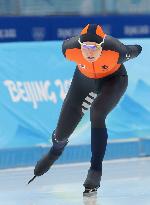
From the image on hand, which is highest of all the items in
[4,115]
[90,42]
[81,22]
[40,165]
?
[90,42]

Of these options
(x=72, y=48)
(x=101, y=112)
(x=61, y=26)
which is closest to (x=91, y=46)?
(x=72, y=48)

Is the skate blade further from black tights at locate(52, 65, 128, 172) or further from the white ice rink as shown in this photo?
black tights at locate(52, 65, 128, 172)

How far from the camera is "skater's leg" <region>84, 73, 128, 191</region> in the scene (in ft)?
15.1

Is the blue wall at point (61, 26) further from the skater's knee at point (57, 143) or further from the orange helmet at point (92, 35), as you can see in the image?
the orange helmet at point (92, 35)

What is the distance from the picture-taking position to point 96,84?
4.70 metres

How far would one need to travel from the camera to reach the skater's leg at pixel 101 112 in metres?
4.59

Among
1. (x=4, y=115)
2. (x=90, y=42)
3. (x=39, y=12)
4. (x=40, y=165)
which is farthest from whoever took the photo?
(x=39, y=12)

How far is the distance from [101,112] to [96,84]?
0.23m

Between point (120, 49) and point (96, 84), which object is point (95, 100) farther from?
point (120, 49)

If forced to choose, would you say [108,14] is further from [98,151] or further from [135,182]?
[98,151]

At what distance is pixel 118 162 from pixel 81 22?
12.1ft

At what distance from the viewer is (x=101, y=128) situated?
4637 millimetres

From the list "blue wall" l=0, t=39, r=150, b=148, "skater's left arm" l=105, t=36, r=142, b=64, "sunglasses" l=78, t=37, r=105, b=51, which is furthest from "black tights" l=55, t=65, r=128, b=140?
"blue wall" l=0, t=39, r=150, b=148

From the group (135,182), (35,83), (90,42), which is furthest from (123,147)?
(90,42)
